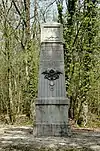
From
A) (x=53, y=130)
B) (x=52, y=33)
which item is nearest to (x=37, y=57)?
Answer: (x=52, y=33)

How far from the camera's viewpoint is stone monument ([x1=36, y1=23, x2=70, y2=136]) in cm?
832

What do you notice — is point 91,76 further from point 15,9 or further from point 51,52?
point 15,9

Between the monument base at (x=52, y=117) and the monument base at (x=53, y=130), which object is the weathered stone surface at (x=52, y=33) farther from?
the monument base at (x=53, y=130)

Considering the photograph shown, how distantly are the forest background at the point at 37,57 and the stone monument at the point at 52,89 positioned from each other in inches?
114

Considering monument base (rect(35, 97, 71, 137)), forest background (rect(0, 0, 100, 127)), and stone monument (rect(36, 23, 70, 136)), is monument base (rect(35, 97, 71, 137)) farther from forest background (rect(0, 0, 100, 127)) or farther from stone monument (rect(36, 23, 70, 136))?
forest background (rect(0, 0, 100, 127))

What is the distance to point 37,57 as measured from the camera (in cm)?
1323

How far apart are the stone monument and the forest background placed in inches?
114

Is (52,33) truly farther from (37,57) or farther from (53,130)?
(37,57)

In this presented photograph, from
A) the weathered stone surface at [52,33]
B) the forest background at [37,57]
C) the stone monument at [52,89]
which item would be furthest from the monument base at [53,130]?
the forest background at [37,57]

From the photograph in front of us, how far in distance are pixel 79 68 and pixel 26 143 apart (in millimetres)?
5269

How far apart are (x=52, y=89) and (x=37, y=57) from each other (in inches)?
193

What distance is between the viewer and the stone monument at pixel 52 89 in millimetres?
8320

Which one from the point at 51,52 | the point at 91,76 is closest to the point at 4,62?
the point at 91,76

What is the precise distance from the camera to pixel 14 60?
43.0ft
